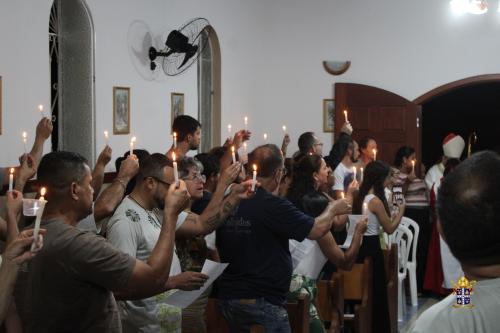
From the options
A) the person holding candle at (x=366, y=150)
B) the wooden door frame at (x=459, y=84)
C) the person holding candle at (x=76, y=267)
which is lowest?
the person holding candle at (x=76, y=267)

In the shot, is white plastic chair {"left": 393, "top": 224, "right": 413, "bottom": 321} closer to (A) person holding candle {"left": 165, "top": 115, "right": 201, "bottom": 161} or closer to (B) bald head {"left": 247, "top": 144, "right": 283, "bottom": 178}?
(A) person holding candle {"left": 165, "top": 115, "right": 201, "bottom": 161}

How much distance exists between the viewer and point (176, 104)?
358 inches

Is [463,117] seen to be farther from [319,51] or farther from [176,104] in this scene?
[176,104]

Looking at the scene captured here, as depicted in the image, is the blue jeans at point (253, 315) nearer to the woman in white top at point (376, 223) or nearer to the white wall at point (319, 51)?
the woman in white top at point (376, 223)

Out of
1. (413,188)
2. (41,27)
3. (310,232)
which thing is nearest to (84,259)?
(310,232)

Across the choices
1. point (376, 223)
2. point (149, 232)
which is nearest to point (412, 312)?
point (376, 223)

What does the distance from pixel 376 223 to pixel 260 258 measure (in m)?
2.54

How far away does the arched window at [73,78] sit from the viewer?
7.36 m

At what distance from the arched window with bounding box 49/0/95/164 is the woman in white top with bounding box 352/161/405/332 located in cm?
248

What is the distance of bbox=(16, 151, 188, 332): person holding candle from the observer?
2859 millimetres

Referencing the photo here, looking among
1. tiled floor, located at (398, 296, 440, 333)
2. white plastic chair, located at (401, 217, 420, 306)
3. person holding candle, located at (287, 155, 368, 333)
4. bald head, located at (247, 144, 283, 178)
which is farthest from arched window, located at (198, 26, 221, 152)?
bald head, located at (247, 144, 283, 178)

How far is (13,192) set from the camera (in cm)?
296

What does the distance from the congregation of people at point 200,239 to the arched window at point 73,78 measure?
1.27 meters

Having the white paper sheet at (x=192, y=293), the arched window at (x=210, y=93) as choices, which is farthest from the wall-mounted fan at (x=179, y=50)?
the white paper sheet at (x=192, y=293)
